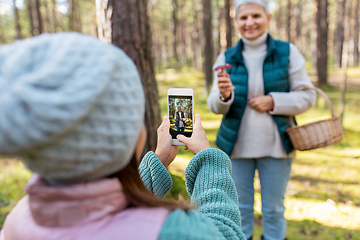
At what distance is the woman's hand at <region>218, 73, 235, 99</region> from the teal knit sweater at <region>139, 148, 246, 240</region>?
43.5 inches

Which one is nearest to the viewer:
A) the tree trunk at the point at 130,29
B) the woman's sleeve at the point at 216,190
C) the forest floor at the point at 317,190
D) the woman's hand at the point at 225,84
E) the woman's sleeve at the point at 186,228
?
the woman's sleeve at the point at 186,228

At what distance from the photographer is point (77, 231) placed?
32.4 inches

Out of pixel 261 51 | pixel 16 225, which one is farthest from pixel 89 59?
pixel 261 51

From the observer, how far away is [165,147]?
1.59m

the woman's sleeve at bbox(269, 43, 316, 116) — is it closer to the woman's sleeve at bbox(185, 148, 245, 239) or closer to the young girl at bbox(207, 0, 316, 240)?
the young girl at bbox(207, 0, 316, 240)

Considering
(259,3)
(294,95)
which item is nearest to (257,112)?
(294,95)

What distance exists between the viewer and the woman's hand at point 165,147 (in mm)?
1589

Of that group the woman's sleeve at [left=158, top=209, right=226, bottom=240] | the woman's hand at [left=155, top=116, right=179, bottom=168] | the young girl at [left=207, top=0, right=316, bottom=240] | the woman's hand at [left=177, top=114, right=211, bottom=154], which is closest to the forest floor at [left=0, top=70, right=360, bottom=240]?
the young girl at [left=207, top=0, right=316, bottom=240]

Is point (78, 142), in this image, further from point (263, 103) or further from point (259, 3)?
point (259, 3)

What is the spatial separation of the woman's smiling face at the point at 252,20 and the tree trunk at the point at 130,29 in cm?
106

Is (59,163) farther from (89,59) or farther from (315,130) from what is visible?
(315,130)

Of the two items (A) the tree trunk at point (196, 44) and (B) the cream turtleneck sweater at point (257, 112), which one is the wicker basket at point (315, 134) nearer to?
(B) the cream turtleneck sweater at point (257, 112)

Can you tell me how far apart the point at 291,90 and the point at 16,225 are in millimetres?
2330

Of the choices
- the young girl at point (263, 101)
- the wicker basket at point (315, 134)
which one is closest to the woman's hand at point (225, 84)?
the young girl at point (263, 101)
